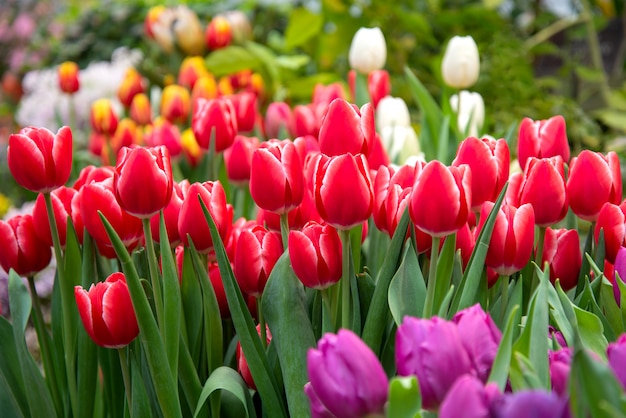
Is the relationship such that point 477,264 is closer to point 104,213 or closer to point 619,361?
point 619,361

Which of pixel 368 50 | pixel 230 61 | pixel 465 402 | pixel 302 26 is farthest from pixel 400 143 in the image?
pixel 302 26

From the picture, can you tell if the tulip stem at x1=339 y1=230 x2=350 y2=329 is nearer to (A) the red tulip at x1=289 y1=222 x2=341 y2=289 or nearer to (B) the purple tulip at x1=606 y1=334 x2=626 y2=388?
(A) the red tulip at x1=289 y1=222 x2=341 y2=289

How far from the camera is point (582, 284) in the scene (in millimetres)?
693

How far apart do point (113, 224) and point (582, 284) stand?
41 cm

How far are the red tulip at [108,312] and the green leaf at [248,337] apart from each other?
0.28 feet

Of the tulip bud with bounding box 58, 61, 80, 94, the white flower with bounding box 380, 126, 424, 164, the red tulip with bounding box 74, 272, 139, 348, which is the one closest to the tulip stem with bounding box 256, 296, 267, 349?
the red tulip with bounding box 74, 272, 139, 348

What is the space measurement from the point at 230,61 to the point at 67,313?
3.69ft

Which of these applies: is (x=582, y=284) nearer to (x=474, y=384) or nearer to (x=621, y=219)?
(x=621, y=219)

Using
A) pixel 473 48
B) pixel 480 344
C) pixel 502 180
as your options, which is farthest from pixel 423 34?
pixel 480 344

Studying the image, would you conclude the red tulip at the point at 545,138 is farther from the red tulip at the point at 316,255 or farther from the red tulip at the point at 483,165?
the red tulip at the point at 316,255

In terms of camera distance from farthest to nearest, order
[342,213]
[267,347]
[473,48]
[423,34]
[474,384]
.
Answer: [423,34]
[473,48]
[267,347]
[342,213]
[474,384]

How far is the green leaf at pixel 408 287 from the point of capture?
23.1 inches

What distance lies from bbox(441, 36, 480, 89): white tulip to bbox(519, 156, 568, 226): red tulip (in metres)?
0.54

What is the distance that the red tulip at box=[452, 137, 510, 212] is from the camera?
2.11ft
